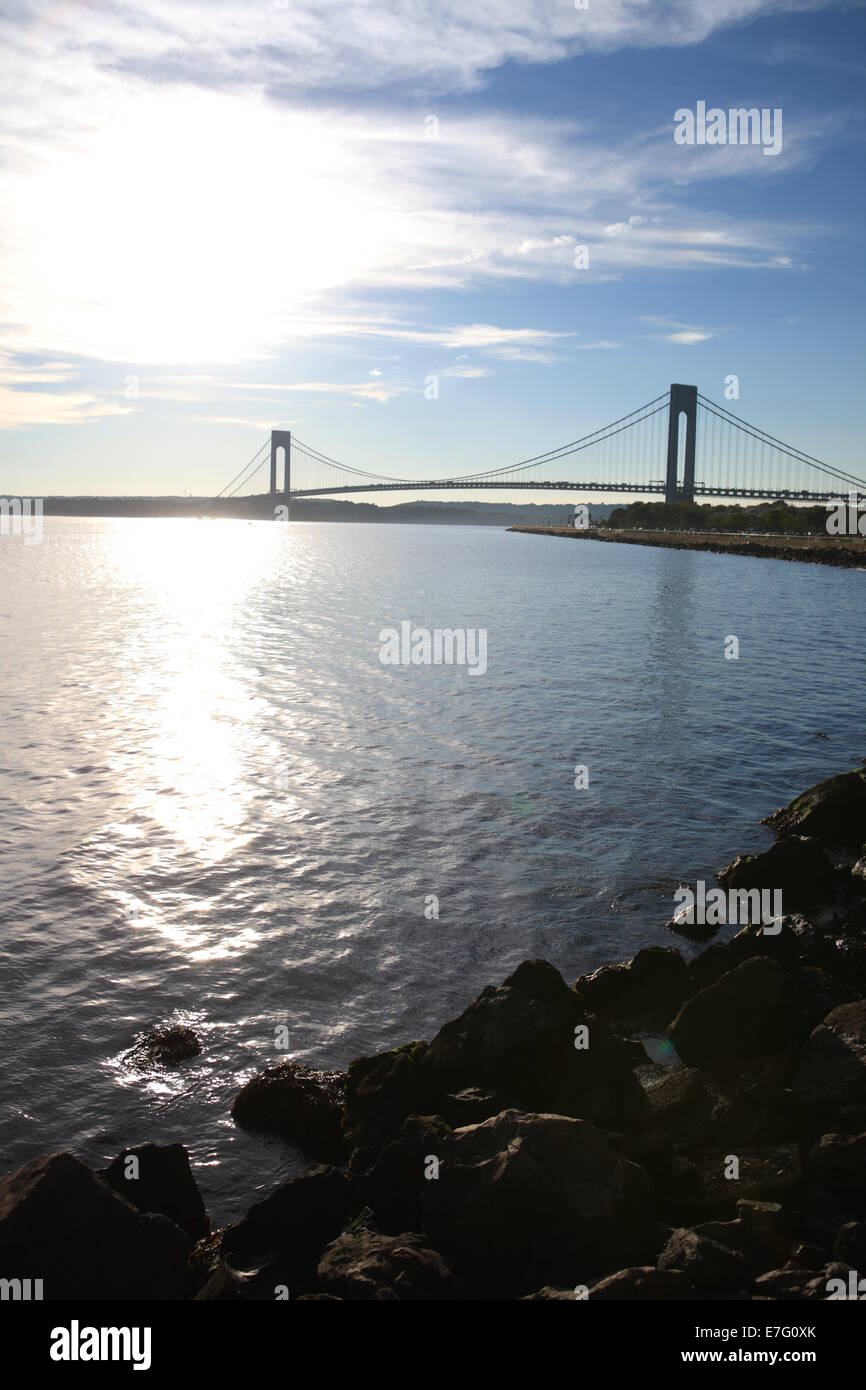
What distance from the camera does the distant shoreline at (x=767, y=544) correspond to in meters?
93.9

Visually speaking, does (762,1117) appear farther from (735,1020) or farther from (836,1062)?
(735,1020)

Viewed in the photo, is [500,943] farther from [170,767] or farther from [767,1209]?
[170,767]

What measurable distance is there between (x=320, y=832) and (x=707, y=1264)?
10.5 metres

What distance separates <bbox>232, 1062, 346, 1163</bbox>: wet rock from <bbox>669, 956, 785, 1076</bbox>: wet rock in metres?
2.89

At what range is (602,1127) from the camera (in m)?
7.64

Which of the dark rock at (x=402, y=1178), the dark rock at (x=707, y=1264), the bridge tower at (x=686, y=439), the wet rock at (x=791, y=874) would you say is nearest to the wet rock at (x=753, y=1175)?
the dark rock at (x=707, y=1264)

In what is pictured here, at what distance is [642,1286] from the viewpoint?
5305 millimetres

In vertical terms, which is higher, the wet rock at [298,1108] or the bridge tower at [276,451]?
the bridge tower at [276,451]

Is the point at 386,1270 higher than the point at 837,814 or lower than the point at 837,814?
lower

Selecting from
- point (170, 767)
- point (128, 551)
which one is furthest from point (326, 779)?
point (128, 551)

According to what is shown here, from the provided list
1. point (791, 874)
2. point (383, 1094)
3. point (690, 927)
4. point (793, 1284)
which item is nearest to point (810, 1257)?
point (793, 1284)

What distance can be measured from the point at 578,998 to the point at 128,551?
15133cm

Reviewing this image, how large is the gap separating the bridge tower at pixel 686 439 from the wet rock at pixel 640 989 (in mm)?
137689

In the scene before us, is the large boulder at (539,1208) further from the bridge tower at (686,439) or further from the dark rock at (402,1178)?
the bridge tower at (686,439)
